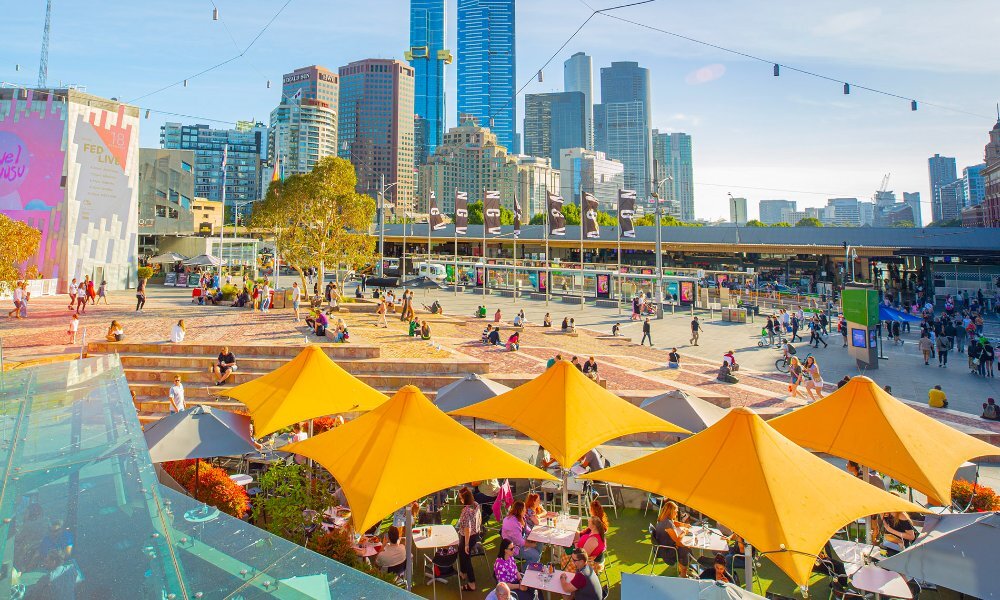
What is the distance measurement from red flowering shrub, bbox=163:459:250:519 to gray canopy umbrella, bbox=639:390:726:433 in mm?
7341

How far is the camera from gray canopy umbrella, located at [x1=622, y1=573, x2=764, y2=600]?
4734 millimetres

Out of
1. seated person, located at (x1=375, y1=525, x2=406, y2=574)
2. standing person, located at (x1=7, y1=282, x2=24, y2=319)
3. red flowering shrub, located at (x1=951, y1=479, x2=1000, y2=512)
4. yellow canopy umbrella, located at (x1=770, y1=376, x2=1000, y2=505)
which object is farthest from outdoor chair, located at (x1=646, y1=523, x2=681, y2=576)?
standing person, located at (x1=7, y1=282, x2=24, y2=319)

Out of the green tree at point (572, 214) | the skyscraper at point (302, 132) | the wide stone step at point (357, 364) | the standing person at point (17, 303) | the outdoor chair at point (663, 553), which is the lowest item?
the outdoor chair at point (663, 553)

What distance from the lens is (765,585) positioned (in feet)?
24.3

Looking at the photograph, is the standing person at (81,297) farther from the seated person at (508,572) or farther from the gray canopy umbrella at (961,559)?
the gray canopy umbrella at (961,559)

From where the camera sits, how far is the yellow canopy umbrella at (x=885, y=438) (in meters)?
7.61

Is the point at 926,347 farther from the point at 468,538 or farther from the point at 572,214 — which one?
the point at 572,214

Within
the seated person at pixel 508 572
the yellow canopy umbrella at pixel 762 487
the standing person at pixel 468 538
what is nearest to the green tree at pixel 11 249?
the standing person at pixel 468 538

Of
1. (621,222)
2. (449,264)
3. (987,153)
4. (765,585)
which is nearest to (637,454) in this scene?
(765,585)

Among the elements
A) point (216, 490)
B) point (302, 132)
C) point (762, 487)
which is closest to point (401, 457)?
point (216, 490)

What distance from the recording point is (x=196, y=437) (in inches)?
357

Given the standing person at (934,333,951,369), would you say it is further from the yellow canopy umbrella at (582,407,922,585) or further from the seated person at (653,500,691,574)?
the seated person at (653,500,691,574)

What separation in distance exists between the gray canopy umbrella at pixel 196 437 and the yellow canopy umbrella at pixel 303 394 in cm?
35

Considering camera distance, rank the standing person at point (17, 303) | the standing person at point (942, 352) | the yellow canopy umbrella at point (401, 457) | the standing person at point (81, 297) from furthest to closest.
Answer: the standing person at point (81, 297) → the standing person at point (942, 352) → the standing person at point (17, 303) → the yellow canopy umbrella at point (401, 457)
